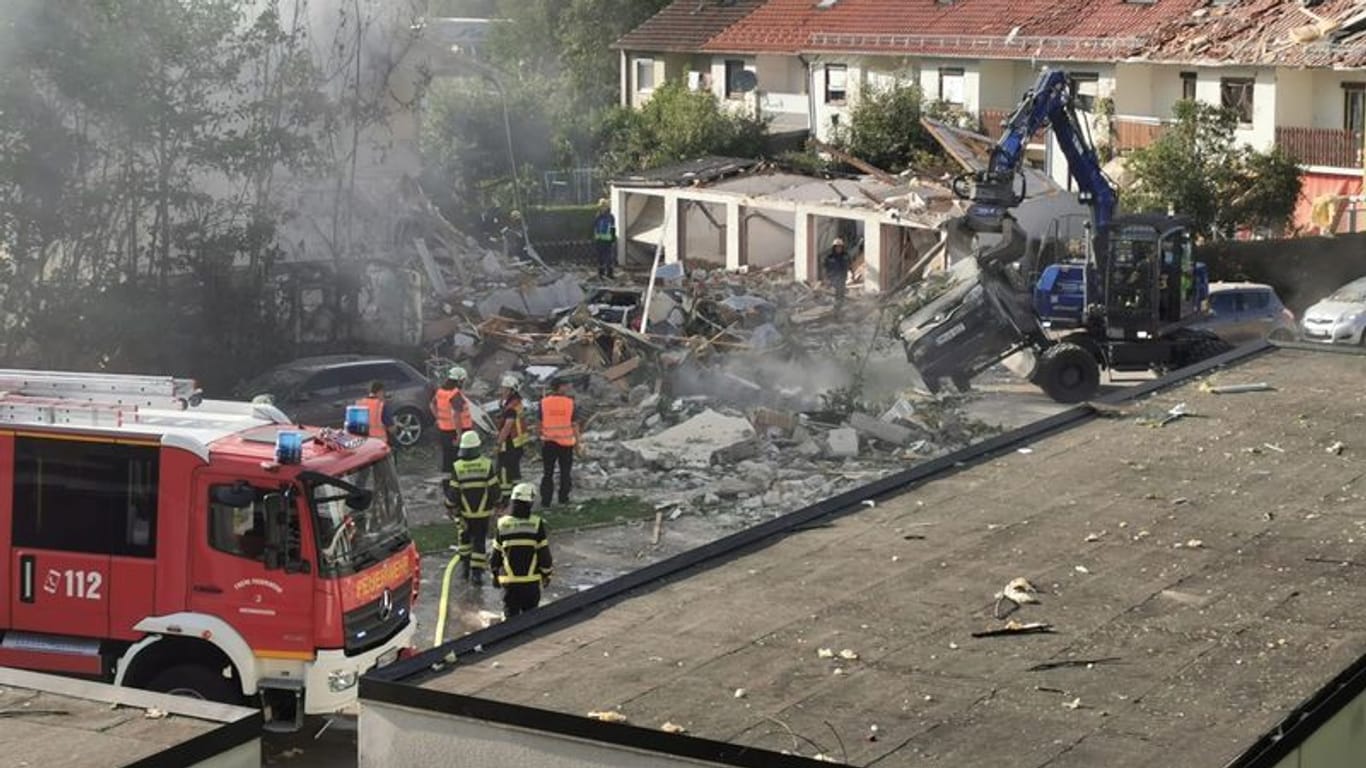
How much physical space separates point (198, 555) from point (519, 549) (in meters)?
2.16

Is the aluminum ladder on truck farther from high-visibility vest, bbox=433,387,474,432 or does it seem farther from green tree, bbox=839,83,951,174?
green tree, bbox=839,83,951,174

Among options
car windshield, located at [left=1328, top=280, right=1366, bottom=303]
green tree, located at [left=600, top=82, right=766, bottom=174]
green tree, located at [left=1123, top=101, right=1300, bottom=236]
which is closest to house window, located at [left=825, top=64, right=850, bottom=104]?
green tree, located at [left=600, top=82, right=766, bottom=174]

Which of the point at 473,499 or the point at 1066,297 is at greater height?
the point at 1066,297

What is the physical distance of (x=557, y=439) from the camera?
2080 cm

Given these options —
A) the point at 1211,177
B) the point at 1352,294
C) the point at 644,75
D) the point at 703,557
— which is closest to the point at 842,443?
the point at 703,557

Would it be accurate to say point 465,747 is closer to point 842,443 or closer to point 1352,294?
point 842,443

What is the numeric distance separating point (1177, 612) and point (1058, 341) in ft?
54.1

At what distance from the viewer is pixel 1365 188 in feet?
124

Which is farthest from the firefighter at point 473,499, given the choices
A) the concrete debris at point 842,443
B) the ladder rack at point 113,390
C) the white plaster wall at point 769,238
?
the white plaster wall at point 769,238

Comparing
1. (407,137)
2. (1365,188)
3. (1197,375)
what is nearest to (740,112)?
(1365,188)

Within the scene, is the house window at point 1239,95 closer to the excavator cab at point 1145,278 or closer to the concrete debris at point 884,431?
the excavator cab at point 1145,278

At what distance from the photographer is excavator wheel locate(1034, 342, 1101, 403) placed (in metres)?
26.9

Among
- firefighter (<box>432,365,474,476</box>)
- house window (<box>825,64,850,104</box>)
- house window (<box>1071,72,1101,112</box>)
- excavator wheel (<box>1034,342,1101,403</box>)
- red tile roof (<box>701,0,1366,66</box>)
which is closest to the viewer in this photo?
firefighter (<box>432,365,474,476</box>)

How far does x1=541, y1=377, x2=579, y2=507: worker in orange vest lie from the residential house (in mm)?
21868
